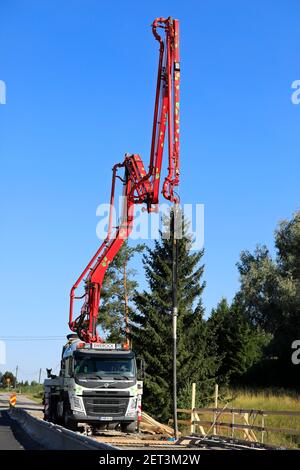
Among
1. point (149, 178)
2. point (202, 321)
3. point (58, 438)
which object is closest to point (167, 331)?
point (202, 321)

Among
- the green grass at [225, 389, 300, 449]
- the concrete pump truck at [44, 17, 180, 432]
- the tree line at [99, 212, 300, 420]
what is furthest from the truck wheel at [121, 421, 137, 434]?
the tree line at [99, 212, 300, 420]

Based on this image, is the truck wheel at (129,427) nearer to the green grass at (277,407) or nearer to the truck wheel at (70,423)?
the truck wheel at (70,423)

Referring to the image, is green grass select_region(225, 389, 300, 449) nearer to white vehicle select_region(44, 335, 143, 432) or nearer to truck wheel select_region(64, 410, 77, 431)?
white vehicle select_region(44, 335, 143, 432)

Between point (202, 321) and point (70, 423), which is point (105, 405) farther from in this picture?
point (202, 321)

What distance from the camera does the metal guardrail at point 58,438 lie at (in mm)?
13148

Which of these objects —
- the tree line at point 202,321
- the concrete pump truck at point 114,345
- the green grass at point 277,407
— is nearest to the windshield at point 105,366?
the concrete pump truck at point 114,345

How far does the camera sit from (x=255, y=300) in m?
54.4

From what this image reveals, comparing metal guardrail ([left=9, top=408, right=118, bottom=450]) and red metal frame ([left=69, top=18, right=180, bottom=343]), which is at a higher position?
red metal frame ([left=69, top=18, right=180, bottom=343])

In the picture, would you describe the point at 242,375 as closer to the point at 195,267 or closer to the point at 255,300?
the point at 255,300

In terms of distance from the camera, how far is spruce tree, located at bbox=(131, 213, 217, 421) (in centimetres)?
3937

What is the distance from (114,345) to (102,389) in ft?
6.41

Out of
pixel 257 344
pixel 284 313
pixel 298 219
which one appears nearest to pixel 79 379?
pixel 284 313

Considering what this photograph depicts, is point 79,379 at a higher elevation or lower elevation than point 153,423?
higher
